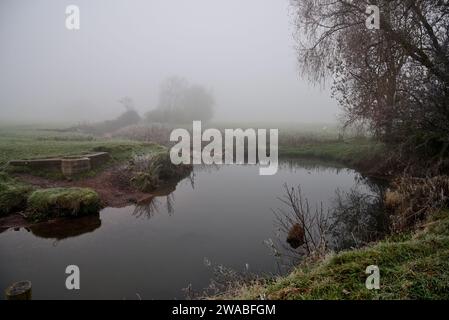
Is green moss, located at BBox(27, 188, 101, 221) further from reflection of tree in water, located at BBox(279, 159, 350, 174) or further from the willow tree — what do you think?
reflection of tree in water, located at BBox(279, 159, 350, 174)

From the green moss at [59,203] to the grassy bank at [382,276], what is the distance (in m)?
6.15

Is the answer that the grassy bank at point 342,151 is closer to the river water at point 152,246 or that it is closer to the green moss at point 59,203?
the river water at point 152,246

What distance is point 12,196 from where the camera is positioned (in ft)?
29.0

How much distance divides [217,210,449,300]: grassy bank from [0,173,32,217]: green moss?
739 centimetres

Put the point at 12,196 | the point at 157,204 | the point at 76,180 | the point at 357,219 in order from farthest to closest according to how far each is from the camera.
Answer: the point at 76,180 → the point at 157,204 → the point at 12,196 → the point at 357,219

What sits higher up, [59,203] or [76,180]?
[76,180]

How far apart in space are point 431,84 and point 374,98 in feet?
8.94

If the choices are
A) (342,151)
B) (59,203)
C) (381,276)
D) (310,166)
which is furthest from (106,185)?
(342,151)

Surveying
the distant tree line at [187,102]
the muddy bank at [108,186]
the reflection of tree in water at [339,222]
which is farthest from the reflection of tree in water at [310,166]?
the distant tree line at [187,102]

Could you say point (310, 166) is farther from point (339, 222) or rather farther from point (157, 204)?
point (157, 204)

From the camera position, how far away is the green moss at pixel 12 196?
336 inches

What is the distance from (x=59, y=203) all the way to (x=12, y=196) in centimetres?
150
